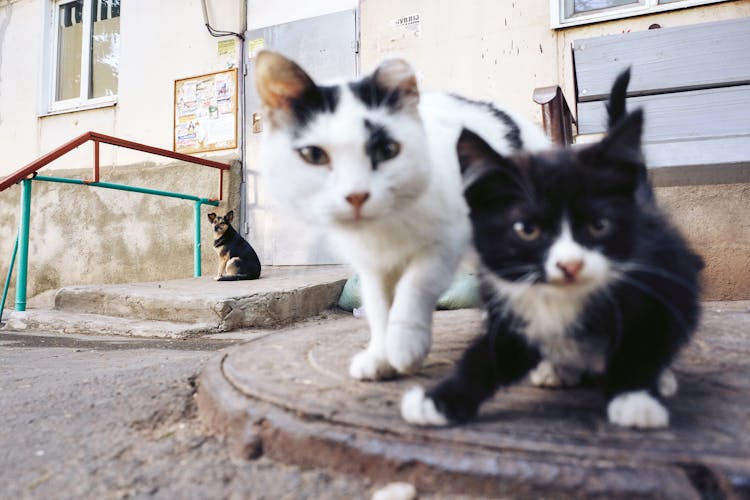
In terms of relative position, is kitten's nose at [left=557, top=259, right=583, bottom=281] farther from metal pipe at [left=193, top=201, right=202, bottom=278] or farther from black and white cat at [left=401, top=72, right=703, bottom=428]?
metal pipe at [left=193, top=201, right=202, bottom=278]

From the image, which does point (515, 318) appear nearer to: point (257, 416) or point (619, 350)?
point (619, 350)

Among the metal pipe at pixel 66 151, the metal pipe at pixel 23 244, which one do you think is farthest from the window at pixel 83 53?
the metal pipe at pixel 23 244

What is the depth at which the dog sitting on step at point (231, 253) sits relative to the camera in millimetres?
4535

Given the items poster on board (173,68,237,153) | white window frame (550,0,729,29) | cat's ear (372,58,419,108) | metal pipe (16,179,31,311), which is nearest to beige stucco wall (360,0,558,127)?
white window frame (550,0,729,29)

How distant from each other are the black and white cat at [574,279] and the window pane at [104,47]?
646 cm

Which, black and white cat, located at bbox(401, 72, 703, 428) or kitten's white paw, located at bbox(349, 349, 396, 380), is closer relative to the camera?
black and white cat, located at bbox(401, 72, 703, 428)

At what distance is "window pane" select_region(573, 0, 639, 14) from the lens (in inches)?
154

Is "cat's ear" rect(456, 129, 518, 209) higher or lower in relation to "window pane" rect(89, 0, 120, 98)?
lower

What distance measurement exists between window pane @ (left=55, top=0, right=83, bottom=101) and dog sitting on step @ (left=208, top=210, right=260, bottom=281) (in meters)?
3.24

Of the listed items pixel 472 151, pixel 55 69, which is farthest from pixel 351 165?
pixel 55 69

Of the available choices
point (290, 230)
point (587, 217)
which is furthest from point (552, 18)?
point (587, 217)

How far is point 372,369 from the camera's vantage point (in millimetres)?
1261

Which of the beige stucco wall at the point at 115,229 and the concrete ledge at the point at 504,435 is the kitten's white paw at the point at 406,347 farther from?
the beige stucco wall at the point at 115,229

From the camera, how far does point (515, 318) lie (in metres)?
1.01
